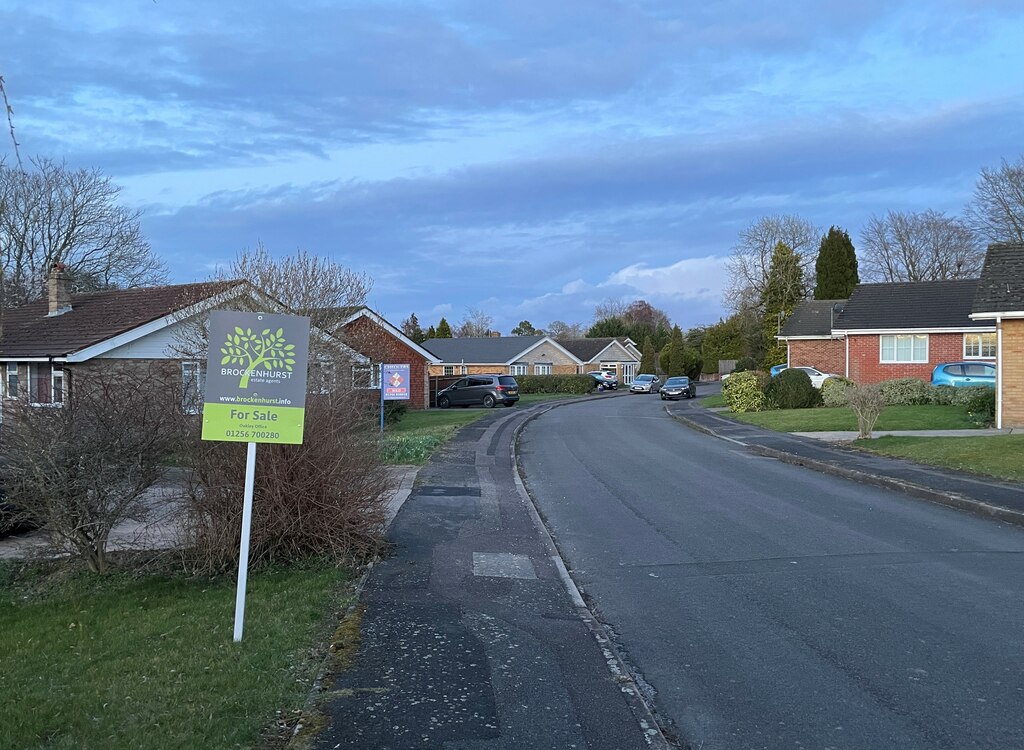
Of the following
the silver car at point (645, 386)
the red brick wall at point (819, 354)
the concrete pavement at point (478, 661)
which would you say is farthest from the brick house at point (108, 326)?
the silver car at point (645, 386)

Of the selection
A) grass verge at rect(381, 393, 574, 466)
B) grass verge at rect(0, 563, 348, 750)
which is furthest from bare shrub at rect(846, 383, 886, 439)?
grass verge at rect(0, 563, 348, 750)

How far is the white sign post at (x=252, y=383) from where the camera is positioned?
6.55 metres

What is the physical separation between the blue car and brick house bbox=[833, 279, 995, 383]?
341cm

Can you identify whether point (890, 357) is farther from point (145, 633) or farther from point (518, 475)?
point (145, 633)

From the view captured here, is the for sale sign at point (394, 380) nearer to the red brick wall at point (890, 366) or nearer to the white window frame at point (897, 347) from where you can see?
the red brick wall at point (890, 366)

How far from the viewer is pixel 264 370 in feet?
22.1

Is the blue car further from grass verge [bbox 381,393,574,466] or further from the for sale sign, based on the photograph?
the for sale sign

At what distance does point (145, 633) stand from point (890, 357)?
35699 mm

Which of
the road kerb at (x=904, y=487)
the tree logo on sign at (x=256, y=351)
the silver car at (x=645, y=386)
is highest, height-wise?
the tree logo on sign at (x=256, y=351)

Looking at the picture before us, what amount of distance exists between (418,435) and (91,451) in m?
16.2

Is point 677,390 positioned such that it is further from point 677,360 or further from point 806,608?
point 806,608

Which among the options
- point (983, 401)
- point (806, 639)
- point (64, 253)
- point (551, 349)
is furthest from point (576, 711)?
point (551, 349)

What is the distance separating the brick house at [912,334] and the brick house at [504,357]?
125 feet

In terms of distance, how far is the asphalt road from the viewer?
16.5 feet
